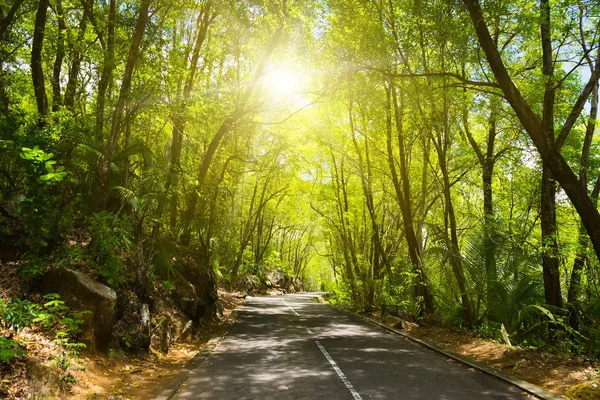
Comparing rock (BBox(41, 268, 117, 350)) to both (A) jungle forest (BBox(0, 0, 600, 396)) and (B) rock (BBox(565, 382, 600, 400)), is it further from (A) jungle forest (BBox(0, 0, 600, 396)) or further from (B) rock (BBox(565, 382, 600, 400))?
(B) rock (BBox(565, 382, 600, 400))

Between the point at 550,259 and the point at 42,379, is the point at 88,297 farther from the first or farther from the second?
the point at 550,259

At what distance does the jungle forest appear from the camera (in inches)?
304

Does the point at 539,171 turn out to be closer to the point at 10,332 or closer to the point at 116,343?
the point at 116,343

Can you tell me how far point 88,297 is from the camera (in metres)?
7.08

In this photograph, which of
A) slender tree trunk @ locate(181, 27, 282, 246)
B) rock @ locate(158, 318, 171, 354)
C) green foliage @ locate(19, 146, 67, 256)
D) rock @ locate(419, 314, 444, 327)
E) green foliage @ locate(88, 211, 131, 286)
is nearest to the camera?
green foliage @ locate(19, 146, 67, 256)

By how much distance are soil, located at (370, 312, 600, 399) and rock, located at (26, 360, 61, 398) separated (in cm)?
741

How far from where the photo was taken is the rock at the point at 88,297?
697 cm

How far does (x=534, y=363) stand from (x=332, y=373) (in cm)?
414

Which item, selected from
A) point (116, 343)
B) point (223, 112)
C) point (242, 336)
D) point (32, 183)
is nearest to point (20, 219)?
point (32, 183)

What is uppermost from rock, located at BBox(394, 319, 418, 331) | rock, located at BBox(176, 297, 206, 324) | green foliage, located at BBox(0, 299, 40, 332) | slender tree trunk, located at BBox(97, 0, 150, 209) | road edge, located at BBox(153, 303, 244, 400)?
slender tree trunk, located at BBox(97, 0, 150, 209)

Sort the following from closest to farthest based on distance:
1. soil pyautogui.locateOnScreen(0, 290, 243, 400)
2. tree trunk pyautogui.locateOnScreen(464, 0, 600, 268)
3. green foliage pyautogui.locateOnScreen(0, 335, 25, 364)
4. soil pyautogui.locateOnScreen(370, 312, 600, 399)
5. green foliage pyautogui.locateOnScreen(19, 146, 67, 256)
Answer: green foliage pyautogui.locateOnScreen(0, 335, 25, 364)
soil pyautogui.locateOnScreen(0, 290, 243, 400)
green foliage pyautogui.locateOnScreen(19, 146, 67, 256)
soil pyautogui.locateOnScreen(370, 312, 600, 399)
tree trunk pyautogui.locateOnScreen(464, 0, 600, 268)

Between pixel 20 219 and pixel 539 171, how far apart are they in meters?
16.3

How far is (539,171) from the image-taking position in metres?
14.6

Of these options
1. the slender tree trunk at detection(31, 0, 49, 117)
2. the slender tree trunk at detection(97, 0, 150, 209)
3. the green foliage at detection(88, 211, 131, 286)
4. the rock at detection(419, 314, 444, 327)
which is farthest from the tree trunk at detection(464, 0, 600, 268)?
the slender tree trunk at detection(31, 0, 49, 117)
